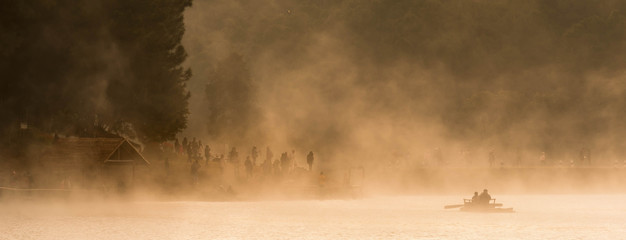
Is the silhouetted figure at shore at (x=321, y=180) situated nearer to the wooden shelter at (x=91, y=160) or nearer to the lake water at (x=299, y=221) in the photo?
the lake water at (x=299, y=221)

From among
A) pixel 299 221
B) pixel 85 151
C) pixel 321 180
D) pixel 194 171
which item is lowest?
pixel 299 221

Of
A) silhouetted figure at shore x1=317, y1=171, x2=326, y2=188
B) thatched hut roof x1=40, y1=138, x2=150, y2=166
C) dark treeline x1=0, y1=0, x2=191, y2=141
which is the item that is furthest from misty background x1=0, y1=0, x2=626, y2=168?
silhouetted figure at shore x1=317, y1=171, x2=326, y2=188

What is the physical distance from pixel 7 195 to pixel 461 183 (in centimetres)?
5473

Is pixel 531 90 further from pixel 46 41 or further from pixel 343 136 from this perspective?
pixel 46 41

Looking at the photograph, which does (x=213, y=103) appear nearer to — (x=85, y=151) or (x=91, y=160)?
(x=91, y=160)

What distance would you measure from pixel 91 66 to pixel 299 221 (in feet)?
85.4

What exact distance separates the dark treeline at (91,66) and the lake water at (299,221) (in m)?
8.22

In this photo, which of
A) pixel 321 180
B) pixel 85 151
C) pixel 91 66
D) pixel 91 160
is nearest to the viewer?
pixel 91 66

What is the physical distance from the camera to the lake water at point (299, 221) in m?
69.4

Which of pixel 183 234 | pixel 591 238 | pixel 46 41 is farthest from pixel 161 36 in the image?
pixel 591 238

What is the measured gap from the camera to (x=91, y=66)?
312 feet

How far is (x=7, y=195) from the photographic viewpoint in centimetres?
8712

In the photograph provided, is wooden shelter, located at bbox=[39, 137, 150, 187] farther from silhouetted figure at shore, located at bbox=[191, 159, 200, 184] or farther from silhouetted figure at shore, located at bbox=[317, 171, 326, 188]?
silhouetted figure at shore, located at bbox=[317, 171, 326, 188]

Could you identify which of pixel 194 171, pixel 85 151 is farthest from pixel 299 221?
pixel 194 171
